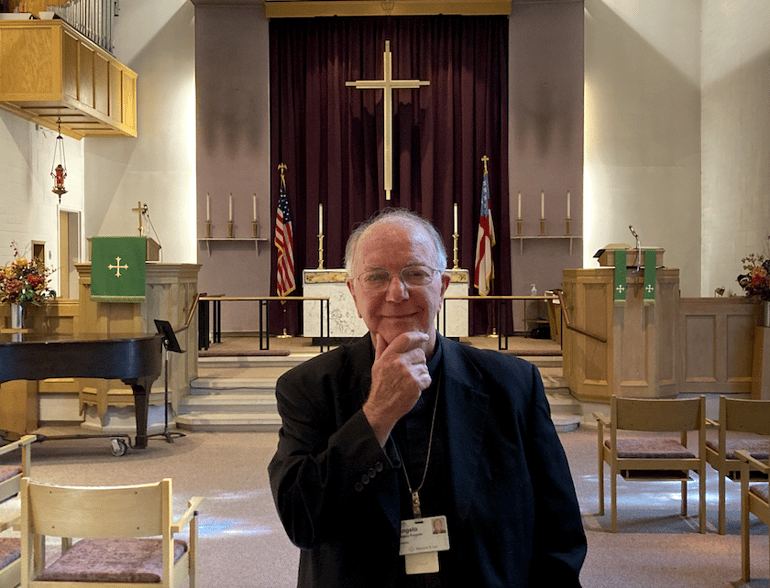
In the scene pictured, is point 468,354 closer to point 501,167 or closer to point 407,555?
point 407,555

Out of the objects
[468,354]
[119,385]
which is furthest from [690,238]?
[468,354]

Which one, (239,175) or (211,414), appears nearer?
(211,414)

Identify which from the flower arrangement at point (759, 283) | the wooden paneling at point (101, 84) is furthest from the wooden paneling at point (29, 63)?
the flower arrangement at point (759, 283)

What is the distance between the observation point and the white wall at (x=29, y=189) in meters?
8.66

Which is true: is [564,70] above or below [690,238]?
above

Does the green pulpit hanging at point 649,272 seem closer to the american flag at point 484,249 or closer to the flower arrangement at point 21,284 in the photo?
the american flag at point 484,249

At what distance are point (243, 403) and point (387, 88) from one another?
4.98m

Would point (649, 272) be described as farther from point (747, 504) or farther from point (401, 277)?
point (401, 277)

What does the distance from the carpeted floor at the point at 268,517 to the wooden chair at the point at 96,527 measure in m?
1.08

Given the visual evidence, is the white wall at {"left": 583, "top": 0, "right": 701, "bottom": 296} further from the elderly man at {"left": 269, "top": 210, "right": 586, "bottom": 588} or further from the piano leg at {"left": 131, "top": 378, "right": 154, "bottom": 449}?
the elderly man at {"left": 269, "top": 210, "right": 586, "bottom": 588}

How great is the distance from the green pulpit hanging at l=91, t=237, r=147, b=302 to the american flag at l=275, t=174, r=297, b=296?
368 centimetres

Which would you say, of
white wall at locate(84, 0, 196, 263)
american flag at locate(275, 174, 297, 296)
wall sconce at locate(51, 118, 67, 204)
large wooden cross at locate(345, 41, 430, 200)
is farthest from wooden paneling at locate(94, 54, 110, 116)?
large wooden cross at locate(345, 41, 430, 200)

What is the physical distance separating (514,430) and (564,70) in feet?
32.8

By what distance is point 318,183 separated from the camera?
10.9 metres
